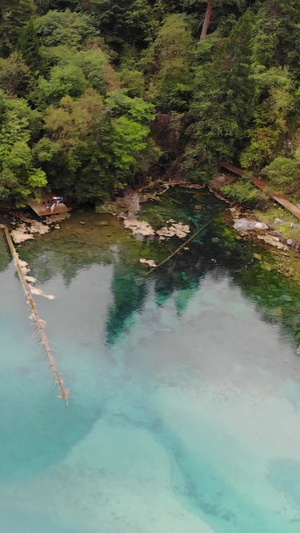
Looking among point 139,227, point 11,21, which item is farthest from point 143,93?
point 139,227

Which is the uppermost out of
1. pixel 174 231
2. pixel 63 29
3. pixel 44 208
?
pixel 63 29

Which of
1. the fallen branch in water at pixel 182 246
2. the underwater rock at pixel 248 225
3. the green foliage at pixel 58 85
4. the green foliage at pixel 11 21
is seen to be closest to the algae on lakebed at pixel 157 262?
the fallen branch in water at pixel 182 246

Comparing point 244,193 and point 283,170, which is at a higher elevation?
point 283,170

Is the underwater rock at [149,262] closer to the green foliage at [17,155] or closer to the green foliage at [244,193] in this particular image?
the green foliage at [17,155]

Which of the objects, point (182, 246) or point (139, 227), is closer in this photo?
point (182, 246)

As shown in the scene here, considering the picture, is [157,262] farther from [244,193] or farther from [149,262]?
[244,193]
